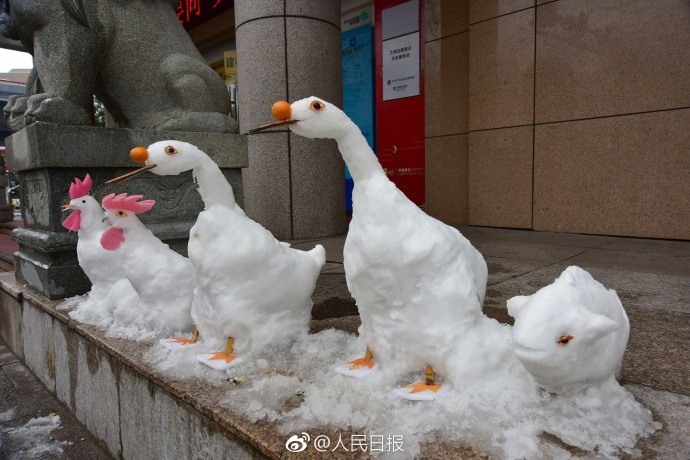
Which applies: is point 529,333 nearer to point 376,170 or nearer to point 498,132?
point 376,170

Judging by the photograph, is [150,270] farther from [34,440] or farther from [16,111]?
[16,111]

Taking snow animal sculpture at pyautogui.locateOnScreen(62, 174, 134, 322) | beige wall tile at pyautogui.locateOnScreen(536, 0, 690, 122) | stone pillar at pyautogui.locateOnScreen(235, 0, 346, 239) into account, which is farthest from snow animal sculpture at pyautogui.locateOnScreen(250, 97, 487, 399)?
beige wall tile at pyautogui.locateOnScreen(536, 0, 690, 122)

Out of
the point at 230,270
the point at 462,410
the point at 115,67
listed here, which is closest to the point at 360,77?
the point at 115,67

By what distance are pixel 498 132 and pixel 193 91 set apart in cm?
433

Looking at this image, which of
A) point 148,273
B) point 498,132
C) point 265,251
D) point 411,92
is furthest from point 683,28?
point 148,273

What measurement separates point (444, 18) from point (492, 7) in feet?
2.97

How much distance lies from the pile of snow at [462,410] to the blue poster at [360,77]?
7.10 m

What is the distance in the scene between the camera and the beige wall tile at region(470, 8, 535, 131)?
596cm

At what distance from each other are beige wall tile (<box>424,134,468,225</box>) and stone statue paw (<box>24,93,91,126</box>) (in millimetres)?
5327

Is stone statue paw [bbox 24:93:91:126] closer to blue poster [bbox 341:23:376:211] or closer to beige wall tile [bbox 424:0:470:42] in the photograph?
beige wall tile [bbox 424:0:470:42]

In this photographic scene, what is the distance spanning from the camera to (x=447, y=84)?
276 inches

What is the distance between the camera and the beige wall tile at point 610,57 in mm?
4906

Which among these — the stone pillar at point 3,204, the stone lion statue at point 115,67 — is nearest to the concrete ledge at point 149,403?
the stone lion statue at point 115,67

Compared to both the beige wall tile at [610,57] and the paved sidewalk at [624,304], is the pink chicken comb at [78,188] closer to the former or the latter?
the paved sidewalk at [624,304]
